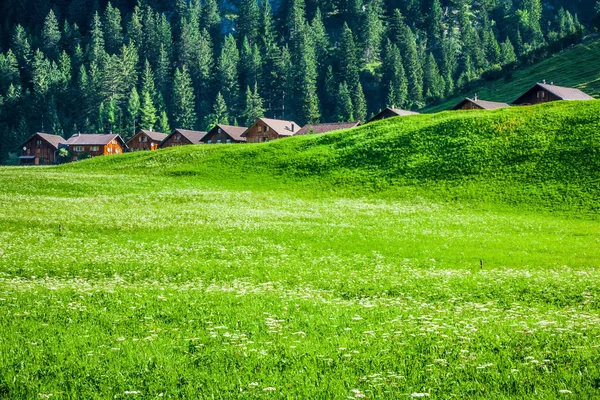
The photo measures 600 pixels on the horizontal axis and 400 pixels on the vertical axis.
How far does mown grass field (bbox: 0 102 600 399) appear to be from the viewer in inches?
386

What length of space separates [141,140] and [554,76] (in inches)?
5432

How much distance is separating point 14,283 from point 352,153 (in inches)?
2470

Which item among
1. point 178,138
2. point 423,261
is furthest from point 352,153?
point 178,138

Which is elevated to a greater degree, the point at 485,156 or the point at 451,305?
the point at 485,156

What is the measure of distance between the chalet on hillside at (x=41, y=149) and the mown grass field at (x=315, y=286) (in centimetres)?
12753

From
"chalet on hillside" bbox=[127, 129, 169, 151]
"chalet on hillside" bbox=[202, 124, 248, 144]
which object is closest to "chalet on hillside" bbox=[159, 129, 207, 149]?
"chalet on hillside" bbox=[202, 124, 248, 144]

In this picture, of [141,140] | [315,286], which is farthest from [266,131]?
[315,286]

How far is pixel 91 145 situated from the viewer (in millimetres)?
176125

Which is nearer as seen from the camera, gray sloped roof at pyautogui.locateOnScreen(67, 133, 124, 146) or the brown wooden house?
the brown wooden house

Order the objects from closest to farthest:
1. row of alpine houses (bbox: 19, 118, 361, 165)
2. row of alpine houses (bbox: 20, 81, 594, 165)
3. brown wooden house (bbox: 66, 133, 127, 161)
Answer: row of alpine houses (bbox: 20, 81, 594, 165)
row of alpine houses (bbox: 19, 118, 361, 165)
brown wooden house (bbox: 66, 133, 127, 161)

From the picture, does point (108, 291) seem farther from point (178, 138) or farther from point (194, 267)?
point (178, 138)

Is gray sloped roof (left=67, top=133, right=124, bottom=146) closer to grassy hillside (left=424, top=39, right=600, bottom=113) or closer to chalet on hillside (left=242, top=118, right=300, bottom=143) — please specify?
chalet on hillside (left=242, top=118, right=300, bottom=143)

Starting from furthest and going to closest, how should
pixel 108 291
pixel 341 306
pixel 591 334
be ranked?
1. pixel 108 291
2. pixel 341 306
3. pixel 591 334

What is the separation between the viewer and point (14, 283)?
19812 mm
